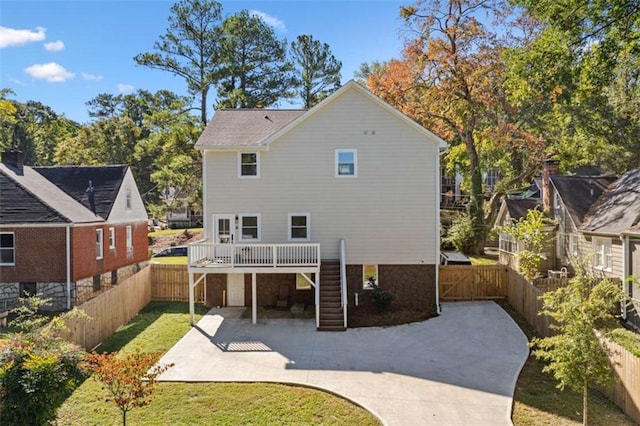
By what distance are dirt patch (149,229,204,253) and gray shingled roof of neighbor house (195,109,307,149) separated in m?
15.0

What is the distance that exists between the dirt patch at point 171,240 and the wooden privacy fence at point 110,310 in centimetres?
1443

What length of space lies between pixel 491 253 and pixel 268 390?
23.9 metres

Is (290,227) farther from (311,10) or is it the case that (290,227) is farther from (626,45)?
(626,45)

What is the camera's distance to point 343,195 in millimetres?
17328

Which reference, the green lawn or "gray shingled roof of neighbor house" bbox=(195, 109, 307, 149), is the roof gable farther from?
the green lawn

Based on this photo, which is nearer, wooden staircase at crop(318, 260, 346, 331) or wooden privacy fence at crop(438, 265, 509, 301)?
wooden staircase at crop(318, 260, 346, 331)

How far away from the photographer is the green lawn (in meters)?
8.44

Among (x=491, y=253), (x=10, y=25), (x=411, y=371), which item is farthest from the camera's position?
(x=491, y=253)

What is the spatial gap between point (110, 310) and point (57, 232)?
4.80 metres

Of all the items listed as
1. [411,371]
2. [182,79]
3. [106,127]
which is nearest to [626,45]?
[411,371]

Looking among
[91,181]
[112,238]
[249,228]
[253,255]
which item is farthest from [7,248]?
[253,255]

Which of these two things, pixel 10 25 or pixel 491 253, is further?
pixel 491 253

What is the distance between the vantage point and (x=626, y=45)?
13.8 meters

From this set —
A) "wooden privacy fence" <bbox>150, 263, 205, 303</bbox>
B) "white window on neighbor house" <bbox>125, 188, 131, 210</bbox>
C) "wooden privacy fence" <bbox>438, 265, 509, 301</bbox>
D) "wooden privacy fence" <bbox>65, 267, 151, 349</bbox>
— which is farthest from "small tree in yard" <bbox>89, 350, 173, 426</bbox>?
"white window on neighbor house" <bbox>125, 188, 131, 210</bbox>
